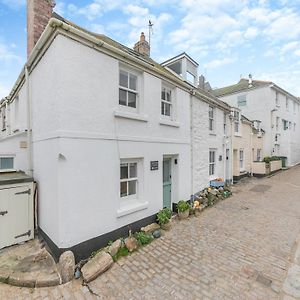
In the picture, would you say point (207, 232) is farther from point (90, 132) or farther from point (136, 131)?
point (90, 132)

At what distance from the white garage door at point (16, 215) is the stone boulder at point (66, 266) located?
6.58 feet

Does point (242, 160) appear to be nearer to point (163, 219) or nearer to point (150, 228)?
point (163, 219)

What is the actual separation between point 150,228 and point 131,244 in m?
1.30

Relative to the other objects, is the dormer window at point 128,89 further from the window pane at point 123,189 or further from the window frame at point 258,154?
the window frame at point 258,154

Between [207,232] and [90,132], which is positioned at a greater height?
[90,132]

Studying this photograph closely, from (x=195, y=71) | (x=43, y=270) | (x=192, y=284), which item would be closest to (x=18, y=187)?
(x=43, y=270)

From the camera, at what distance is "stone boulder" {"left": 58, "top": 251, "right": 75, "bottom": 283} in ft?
13.9

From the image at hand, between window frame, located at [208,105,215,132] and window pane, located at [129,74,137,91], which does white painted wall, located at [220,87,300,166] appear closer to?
window frame, located at [208,105,215,132]

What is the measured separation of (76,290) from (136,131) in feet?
14.5

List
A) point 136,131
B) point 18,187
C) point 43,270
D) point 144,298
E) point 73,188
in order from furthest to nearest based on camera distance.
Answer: point 136,131 < point 18,187 < point 73,188 < point 43,270 < point 144,298

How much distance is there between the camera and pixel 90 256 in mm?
5035

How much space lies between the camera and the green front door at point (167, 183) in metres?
8.25

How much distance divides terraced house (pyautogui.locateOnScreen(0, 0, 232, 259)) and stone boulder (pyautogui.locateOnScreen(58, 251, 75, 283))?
1.06 ft

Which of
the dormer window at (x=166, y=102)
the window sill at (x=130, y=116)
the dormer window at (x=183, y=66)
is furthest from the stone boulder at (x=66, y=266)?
the dormer window at (x=183, y=66)
